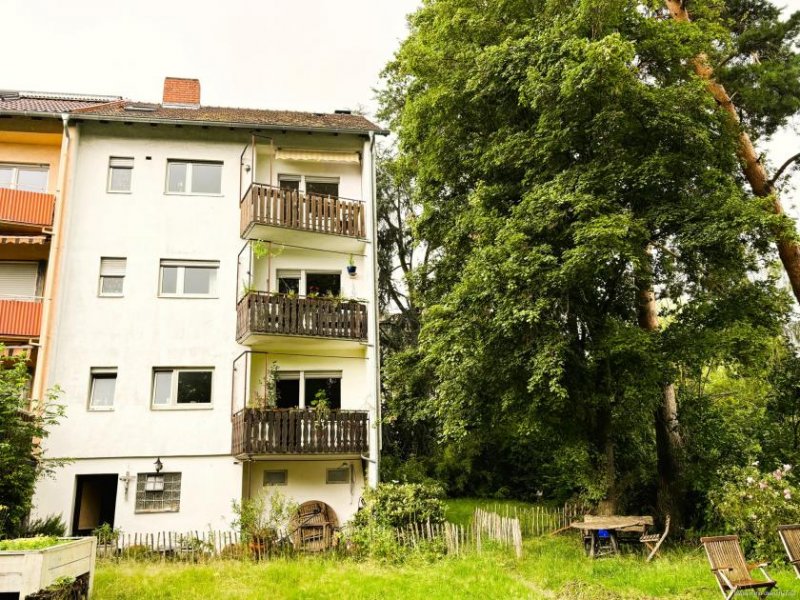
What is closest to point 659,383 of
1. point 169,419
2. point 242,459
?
point 242,459

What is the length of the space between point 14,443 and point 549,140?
14.2 m

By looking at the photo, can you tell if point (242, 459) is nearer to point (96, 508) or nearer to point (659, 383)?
point (96, 508)

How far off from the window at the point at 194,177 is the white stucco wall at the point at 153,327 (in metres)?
0.26

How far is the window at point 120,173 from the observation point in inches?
758

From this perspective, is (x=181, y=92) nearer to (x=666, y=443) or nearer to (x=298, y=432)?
(x=298, y=432)

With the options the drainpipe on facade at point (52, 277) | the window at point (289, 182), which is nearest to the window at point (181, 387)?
the drainpipe on facade at point (52, 277)

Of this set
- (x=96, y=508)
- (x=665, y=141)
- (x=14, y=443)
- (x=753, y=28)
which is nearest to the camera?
(x=14, y=443)

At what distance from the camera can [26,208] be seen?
59.6 feet

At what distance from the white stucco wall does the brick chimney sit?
3612 millimetres

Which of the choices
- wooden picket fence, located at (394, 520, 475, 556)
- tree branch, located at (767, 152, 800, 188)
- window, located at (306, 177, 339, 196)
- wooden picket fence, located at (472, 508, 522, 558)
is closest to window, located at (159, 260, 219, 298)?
window, located at (306, 177, 339, 196)

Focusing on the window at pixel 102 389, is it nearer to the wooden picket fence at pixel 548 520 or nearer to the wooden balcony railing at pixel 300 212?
the wooden balcony railing at pixel 300 212

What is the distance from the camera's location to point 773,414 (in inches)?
668

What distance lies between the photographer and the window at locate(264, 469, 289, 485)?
58.0 feet

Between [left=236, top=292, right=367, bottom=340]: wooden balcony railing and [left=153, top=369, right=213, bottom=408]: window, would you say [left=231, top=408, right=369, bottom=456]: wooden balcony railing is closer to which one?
[left=153, top=369, right=213, bottom=408]: window
